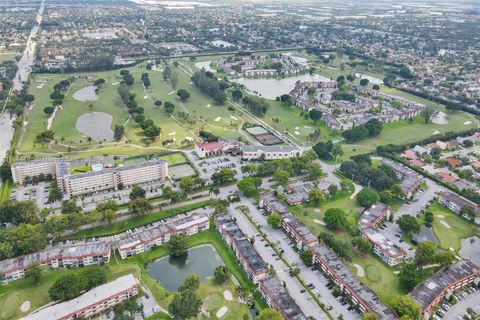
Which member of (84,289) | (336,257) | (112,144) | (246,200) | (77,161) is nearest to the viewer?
(84,289)

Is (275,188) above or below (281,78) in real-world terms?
above

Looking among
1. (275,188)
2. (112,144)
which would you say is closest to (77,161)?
(112,144)

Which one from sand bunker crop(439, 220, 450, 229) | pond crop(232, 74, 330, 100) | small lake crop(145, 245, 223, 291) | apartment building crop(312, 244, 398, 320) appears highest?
apartment building crop(312, 244, 398, 320)

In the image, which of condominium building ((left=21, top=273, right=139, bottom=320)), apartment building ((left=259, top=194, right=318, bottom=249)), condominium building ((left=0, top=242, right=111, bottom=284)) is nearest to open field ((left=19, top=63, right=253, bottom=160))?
apartment building ((left=259, top=194, right=318, bottom=249))

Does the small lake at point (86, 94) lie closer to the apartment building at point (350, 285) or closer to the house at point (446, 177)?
the apartment building at point (350, 285)

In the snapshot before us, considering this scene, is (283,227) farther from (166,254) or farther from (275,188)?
(166,254)

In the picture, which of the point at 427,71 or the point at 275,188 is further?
the point at 427,71

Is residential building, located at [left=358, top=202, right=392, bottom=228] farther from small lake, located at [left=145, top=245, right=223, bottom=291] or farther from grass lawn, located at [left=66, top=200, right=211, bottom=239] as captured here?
grass lawn, located at [left=66, top=200, right=211, bottom=239]

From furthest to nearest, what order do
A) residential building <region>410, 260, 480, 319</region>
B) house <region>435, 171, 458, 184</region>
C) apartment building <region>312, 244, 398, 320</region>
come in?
house <region>435, 171, 458, 184</region>
residential building <region>410, 260, 480, 319</region>
apartment building <region>312, 244, 398, 320</region>
